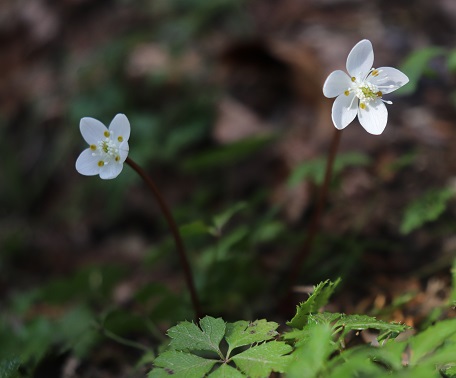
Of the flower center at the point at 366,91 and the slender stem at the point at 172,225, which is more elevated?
the flower center at the point at 366,91

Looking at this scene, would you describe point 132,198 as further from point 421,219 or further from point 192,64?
point 421,219

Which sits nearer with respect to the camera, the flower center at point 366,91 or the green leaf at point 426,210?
the flower center at point 366,91

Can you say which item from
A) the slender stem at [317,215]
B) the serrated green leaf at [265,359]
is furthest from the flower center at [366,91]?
the serrated green leaf at [265,359]

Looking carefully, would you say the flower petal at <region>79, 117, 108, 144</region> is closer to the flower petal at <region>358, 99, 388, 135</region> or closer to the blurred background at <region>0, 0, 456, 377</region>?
the blurred background at <region>0, 0, 456, 377</region>

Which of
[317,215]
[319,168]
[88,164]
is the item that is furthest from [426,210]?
[88,164]

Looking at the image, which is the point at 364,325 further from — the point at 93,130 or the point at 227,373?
the point at 93,130

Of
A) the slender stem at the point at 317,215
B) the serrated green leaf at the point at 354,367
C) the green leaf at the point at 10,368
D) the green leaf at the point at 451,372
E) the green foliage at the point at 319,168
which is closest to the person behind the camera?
the serrated green leaf at the point at 354,367

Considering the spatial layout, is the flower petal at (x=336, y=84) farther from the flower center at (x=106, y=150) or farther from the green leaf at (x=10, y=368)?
the green leaf at (x=10, y=368)

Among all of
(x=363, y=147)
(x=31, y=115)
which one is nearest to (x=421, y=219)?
(x=363, y=147)
